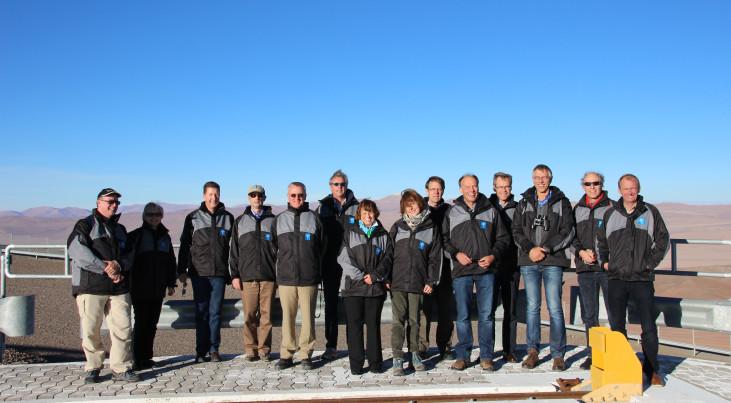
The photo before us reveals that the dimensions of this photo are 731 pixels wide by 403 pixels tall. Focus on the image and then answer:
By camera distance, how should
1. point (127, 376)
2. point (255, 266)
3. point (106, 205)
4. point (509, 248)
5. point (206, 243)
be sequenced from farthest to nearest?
1. point (509, 248)
2. point (206, 243)
3. point (255, 266)
4. point (106, 205)
5. point (127, 376)

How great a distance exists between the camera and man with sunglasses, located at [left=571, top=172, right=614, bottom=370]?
588 centimetres

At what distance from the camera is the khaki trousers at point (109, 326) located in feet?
17.7

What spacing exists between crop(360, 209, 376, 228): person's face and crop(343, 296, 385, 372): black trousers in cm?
77

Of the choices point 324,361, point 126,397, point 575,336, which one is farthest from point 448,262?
point 575,336

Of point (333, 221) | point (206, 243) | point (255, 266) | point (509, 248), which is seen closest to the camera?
point (255, 266)

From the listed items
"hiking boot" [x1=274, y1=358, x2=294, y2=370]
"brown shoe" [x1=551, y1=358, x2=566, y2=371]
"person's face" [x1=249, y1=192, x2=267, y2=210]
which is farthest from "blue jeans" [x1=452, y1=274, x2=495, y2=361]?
"person's face" [x1=249, y1=192, x2=267, y2=210]

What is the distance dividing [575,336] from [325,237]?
51.5ft

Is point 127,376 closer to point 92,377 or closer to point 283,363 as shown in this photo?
point 92,377

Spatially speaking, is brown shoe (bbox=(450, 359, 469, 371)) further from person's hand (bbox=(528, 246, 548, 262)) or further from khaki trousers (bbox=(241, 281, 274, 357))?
khaki trousers (bbox=(241, 281, 274, 357))

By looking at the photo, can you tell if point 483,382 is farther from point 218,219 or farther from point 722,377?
point 218,219

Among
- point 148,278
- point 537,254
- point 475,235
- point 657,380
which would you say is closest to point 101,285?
point 148,278

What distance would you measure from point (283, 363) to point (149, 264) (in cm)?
176

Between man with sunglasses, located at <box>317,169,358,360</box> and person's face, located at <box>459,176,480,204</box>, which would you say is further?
man with sunglasses, located at <box>317,169,358,360</box>

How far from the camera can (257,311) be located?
633 cm
